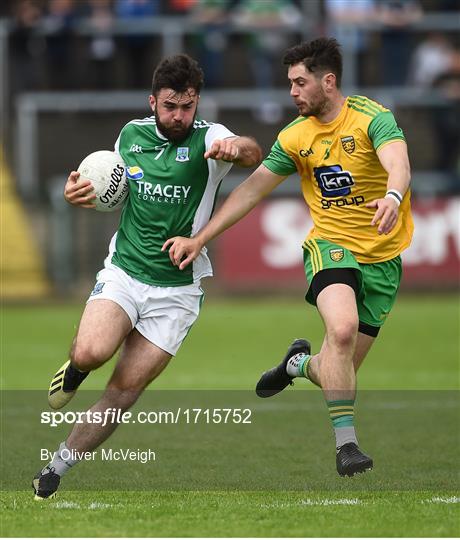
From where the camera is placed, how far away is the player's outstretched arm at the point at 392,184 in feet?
23.2

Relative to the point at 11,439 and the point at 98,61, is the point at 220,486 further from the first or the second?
the point at 98,61

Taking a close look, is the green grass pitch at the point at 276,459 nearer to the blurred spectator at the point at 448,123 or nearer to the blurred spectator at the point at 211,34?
the blurred spectator at the point at 448,123

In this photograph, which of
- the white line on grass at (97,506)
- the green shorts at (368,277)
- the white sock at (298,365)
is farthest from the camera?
the white sock at (298,365)

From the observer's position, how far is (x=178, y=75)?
292 inches

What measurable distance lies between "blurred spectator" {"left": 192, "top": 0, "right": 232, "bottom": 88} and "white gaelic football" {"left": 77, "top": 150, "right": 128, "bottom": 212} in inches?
537

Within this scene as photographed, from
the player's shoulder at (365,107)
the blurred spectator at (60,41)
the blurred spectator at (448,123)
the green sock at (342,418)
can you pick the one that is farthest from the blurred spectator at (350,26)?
the green sock at (342,418)

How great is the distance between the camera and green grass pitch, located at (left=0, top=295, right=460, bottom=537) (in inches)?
253

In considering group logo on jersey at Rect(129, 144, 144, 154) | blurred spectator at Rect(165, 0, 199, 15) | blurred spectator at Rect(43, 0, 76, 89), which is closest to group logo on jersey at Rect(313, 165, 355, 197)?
group logo on jersey at Rect(129, 144, 144, 154)

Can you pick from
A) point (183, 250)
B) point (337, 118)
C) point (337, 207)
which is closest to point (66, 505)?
point (183, 250)

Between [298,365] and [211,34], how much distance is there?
43.6ft

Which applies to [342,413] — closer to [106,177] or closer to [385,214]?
[385,214]

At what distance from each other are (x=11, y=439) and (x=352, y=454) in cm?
311

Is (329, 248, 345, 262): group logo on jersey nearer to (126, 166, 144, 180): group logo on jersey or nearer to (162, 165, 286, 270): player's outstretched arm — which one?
(162, 165, 286, 270): player's outstretched arm

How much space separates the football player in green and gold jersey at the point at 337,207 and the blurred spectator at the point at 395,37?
1327cm
